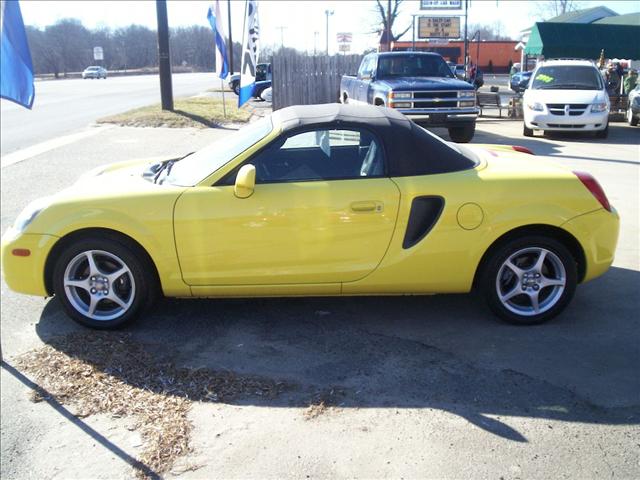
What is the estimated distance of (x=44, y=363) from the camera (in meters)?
3.95

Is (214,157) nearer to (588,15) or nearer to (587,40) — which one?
(587,40)

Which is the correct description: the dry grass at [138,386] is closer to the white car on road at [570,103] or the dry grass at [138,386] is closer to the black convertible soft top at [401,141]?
the black convertible soft top at [401,141]

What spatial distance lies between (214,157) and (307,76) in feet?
54.8

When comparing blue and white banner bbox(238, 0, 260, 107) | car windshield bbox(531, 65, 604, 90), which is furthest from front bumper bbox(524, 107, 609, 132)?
blue and white banner bbox(238, 0, 260, 107)

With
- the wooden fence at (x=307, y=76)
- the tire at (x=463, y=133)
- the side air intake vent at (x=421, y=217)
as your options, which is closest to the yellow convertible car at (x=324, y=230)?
the side air intake vent at (x=421, y=217)

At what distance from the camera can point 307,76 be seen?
20.6 meters

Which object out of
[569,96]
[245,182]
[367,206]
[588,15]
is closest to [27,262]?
[245,182]

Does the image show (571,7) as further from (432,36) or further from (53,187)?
(53,187)

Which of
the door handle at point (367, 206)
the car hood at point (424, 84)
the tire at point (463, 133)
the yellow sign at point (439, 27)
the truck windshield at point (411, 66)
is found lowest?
the tire at point (463, 133)

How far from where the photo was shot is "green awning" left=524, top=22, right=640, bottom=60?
21.3 m

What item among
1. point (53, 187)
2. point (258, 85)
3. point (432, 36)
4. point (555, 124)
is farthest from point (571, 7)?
point (53, 187)

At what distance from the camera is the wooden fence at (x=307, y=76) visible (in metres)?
20.2

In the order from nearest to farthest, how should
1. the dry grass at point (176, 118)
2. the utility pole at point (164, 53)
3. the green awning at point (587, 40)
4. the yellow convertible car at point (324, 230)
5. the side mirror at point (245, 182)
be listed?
the side mirror at point (245, 182)
the yellow convertible car at point (324, 230)
the dry grass at point (176, 118)
the utility pole at point (164, 53)
the green awning at point (587, 40)

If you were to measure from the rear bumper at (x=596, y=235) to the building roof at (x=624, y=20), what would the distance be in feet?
67.3
